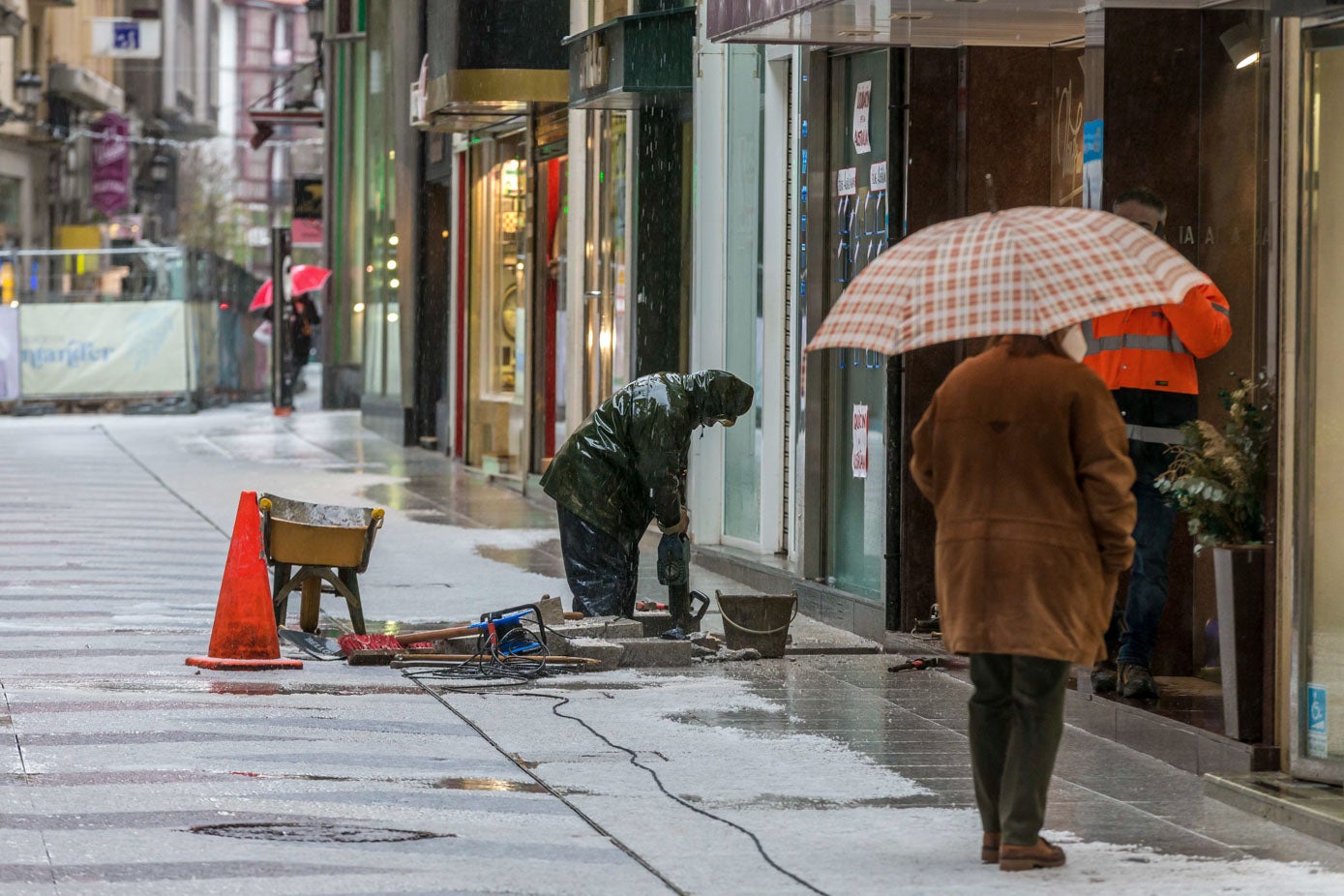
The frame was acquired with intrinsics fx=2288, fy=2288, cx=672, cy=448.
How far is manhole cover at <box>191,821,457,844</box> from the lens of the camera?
6504 mm

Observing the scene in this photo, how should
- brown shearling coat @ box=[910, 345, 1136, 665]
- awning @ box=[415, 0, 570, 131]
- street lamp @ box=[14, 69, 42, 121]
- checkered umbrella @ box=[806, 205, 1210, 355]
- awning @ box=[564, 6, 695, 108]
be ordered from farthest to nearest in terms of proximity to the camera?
street lamp @ box=[14, 69, 42, 121]
awning @ box=[415, 0, 570, 131]
awning @ box=[564, 6, 695, 108]
brown shearling coat @ box=[910, 345, 1136, 665]
checkered umbrella @ box=[806, 205, 1210, 355]

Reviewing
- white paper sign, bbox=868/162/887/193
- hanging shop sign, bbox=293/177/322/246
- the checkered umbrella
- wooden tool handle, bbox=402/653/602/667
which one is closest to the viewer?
the checkered umbrella

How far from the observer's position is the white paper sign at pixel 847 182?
37.8 feet

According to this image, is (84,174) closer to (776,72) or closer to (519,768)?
(776,72)

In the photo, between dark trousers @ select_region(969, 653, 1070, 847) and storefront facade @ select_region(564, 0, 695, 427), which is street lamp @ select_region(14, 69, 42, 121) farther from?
dark trousers @ select_region(969, 653, 1070, 847)

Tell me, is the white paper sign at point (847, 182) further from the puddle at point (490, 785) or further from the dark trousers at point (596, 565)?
the puddle at point (490, 785)

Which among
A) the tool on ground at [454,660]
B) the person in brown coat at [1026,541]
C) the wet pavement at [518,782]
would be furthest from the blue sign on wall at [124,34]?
the person in brown coat at [1026,541]

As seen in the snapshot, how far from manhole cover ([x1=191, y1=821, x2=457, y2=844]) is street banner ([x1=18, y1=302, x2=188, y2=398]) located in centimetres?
2631

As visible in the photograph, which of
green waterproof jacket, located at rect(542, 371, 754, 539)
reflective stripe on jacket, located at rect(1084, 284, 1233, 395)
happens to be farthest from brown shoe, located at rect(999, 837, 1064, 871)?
green waterproof jacket, located at rect(542, 371, 754, 539)

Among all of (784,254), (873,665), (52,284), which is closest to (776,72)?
(784,254)

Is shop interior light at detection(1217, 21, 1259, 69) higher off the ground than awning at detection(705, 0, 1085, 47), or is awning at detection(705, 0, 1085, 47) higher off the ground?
awning at detection(705, 0, 1085, 47)

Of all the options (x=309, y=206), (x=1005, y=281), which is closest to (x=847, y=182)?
(x=1005, y=281)

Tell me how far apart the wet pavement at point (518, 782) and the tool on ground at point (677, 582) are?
64cm

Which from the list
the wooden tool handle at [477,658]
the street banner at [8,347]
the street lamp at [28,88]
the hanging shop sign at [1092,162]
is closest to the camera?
the hanging shop sign at [1092,162]
